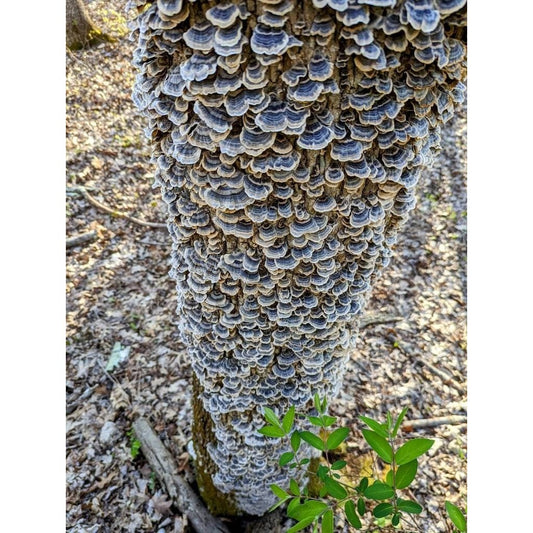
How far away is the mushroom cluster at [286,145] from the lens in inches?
37.1

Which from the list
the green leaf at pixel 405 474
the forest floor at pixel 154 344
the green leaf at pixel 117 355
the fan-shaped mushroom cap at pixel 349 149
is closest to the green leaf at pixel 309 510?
the green leaf at pixel 405 474

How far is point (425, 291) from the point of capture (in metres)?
4.32

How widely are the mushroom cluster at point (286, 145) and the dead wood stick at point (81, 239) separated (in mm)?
3490

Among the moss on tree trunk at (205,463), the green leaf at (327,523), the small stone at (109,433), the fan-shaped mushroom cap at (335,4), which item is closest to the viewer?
the fan-shaped mushroom cap at (335,4)

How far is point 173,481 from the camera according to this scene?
2795 mm

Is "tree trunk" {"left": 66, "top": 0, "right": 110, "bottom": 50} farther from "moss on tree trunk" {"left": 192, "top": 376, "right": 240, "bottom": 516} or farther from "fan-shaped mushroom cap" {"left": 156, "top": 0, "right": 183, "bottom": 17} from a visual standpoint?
"fan-shaped mushroom cap" {"left": 156, "top": 0, "right": 183, "bottom": 17}

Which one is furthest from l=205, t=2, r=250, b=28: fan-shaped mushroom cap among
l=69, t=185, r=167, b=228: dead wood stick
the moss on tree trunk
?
l=69, t=185, r=167, b=228: dead wood stick

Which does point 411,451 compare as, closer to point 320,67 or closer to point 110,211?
point 320,67

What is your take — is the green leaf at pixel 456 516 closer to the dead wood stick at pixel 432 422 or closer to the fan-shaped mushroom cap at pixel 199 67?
the fan-shaped mushroom cap at pixel 199 67

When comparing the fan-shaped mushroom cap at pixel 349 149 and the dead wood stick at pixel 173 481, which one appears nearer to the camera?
the fan-shaped mushroom cap at pixel 349 149

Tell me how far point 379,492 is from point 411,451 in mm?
184

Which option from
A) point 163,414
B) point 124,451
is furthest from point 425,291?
point 124,451

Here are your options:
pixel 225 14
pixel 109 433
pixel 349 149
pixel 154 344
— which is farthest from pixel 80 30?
pixel 349 149

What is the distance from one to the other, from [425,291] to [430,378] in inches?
42.1
